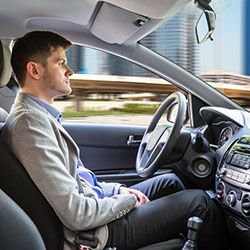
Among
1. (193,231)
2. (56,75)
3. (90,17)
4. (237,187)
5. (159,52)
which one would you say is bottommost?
(193,231)

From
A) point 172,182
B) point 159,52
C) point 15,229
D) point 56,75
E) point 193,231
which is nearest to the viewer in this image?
point 15,229

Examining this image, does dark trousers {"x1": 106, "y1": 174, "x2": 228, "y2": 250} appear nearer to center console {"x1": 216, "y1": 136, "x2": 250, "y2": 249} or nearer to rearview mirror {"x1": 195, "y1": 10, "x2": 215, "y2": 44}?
center console {"x1": 216, "y1": 136, "x2": 250, "y2": 249}

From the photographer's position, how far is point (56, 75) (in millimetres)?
1432

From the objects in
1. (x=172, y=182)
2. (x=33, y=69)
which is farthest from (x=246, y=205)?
(x=33, y=69)

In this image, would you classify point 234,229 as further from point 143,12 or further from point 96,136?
point 96,136

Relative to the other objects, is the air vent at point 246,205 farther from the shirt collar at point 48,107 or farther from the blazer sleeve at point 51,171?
the shirt collar at point 48,107

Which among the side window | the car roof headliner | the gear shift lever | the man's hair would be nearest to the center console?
the gear shift lever

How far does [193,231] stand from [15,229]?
0.65m

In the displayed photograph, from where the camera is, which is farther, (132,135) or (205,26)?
(132,135)

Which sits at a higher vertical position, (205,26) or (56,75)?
(205,26)

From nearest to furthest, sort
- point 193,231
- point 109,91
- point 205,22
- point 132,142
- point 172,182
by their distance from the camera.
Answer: point 193,231, point 205,22, point 172,182, point 132,142, point 109,91

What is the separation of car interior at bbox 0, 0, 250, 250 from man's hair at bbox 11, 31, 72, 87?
12 centimetres

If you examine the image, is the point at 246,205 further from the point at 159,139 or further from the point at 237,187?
the point at 159,139

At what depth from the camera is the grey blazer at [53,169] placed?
1147 millimetres
